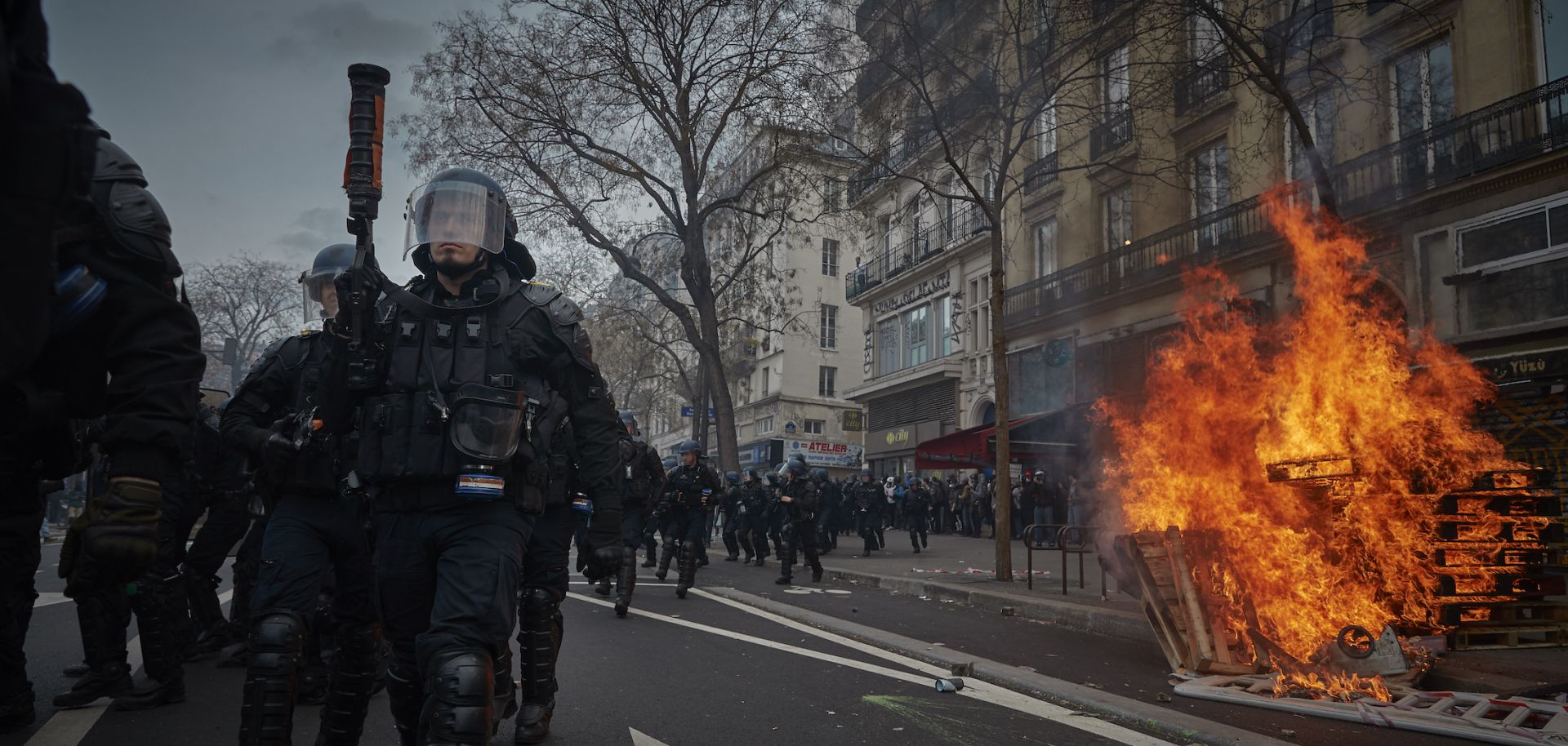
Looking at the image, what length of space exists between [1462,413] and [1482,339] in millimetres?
7692

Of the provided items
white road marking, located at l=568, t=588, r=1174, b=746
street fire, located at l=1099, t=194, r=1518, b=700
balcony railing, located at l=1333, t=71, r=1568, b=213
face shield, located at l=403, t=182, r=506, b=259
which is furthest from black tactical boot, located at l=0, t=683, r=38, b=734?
balcony railing, located at l=1333, t=71, r=1568, b=213

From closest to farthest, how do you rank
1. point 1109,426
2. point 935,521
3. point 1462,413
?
point 1462,413, point 1109,426, point 935,521

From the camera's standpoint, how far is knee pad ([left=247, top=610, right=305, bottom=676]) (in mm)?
3424

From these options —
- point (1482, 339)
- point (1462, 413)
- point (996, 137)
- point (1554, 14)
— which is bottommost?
point (1462, 413)

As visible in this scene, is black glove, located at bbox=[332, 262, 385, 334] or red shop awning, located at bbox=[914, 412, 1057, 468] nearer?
black glove, located at bbox=[332, 262, 385, 334]

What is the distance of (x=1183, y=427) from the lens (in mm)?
9523

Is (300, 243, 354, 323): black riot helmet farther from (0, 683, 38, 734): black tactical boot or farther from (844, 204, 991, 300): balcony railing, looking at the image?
(844, 204, 991, 300): balcony railing

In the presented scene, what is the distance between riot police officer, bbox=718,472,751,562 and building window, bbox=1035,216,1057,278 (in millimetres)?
11108

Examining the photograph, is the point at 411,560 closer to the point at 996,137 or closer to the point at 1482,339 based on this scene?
the point at 996,137

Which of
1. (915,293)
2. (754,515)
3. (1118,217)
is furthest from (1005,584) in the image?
(915,293)

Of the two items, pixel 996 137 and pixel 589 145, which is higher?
pixel 589 145

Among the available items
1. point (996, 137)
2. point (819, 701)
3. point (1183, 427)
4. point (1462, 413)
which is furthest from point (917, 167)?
point (819, 701)

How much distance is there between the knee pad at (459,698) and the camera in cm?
287

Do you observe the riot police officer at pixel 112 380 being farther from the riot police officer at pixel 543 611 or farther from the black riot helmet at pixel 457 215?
the riot police officer at pixel 543 611
